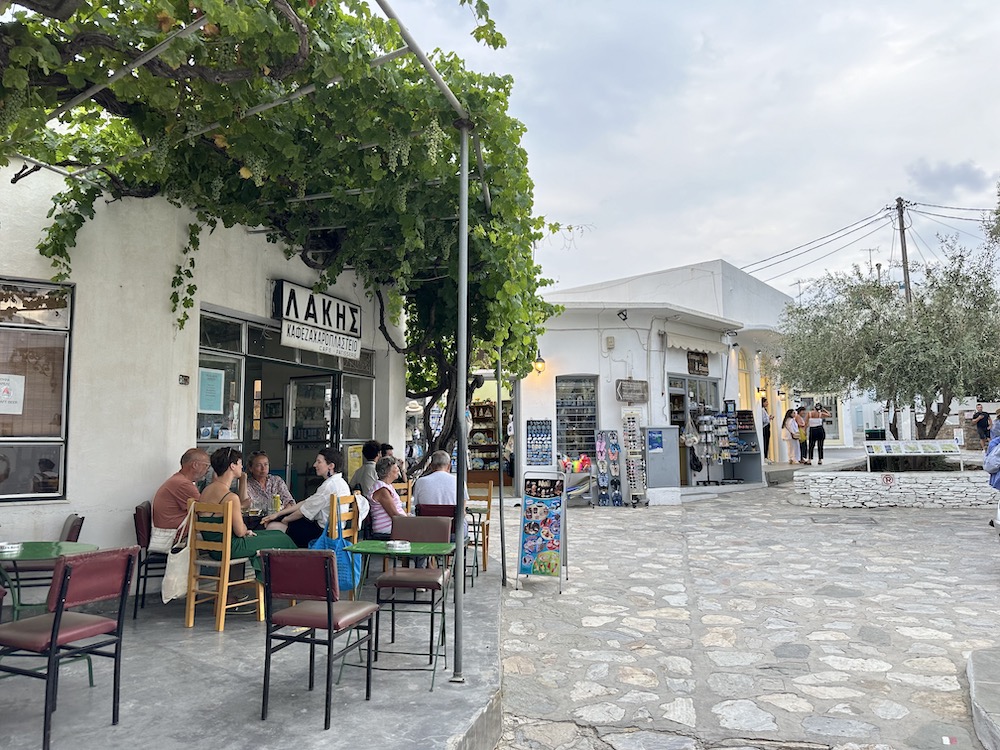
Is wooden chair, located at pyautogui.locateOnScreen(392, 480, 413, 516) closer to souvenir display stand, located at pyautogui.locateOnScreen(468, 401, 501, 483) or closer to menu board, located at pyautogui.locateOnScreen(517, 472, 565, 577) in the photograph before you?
menu board, located at pyautogui.locateOnScreen(517, 472, 565, 577)

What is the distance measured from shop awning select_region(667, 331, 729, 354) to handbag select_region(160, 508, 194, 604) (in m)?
11.6

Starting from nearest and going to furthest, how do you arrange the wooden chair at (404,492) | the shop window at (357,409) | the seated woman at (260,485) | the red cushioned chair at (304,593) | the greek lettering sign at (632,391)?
the red cushioned chair at (304,593) < the seated woman at (260,485) < the wooden chair at (404,492) < the shop window at (357,409) < the greek lettering sign at (632,391)

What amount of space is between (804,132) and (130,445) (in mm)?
11952

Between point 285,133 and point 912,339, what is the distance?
1200 cm

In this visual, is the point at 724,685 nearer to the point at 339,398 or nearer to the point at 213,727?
the point at 213,727

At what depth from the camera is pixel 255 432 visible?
378 inches

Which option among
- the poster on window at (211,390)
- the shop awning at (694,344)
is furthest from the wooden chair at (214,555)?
the shop awning at (694,344)

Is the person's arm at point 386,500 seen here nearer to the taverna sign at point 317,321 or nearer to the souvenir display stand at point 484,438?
the taverna sign at point 317,321

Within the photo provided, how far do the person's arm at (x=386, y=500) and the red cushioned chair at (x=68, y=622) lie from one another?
8.64ft

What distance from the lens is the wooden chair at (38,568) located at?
4.44m

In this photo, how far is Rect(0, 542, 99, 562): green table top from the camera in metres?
3.83

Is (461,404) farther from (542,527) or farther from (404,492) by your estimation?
(404,492)

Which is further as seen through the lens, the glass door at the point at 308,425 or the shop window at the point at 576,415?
the shop window at the point at 576,415

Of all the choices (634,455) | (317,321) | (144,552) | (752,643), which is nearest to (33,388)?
(144,552)
